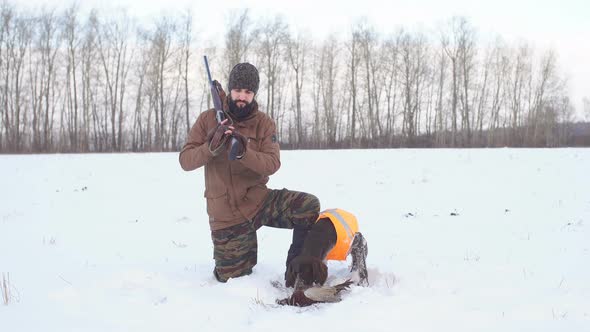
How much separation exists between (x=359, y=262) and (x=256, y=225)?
896 millimetres

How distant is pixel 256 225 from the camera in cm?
364

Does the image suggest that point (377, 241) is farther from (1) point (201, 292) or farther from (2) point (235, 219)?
(1) point (201, 292)

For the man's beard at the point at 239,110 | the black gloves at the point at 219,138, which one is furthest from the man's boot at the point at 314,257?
the man's beard at the point at 239,110

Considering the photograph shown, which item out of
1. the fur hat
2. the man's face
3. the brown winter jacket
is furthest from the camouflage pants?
the fur hat

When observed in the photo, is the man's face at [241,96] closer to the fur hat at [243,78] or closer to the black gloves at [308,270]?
the fur hat at [243,78]

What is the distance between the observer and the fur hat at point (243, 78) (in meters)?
3.40

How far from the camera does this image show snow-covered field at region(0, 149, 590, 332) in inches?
107

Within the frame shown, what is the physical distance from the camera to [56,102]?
38.0 metres

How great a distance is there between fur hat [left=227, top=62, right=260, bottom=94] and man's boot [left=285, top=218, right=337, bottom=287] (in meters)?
1.22

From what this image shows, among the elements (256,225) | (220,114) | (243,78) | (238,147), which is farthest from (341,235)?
(243,78)

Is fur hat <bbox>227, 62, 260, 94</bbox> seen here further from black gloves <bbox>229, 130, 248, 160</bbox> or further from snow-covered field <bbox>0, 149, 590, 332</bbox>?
snow-covered field <bbox>0, 149, 590, 332</bbox>

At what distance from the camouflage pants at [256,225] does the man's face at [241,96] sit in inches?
30.7

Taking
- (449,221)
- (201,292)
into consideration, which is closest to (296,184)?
(449,221)

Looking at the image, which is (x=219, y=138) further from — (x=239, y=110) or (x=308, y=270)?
(x=308, y=270)
